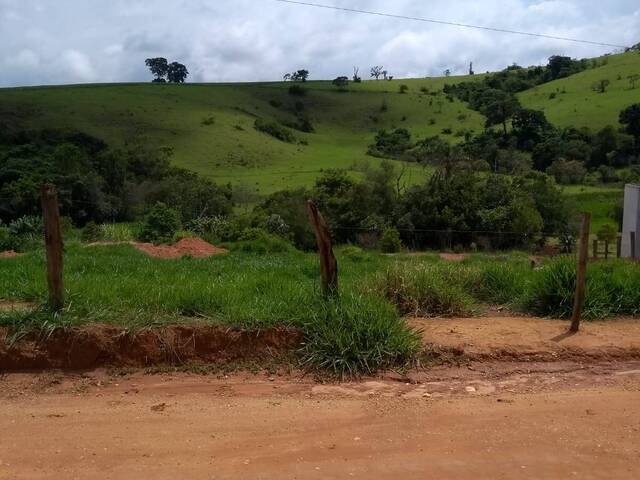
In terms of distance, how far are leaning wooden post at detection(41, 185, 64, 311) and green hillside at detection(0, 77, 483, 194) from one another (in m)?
41.2

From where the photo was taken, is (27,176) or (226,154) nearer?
(27,176)

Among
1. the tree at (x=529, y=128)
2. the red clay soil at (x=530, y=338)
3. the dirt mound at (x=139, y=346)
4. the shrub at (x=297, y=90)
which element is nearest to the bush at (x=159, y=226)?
the red clay soil at (x=530, y=338)

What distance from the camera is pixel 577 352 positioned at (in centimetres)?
751

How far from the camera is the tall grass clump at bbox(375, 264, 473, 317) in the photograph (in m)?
9.06

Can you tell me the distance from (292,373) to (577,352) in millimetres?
3298

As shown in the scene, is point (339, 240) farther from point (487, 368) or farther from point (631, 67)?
point (631, 67)

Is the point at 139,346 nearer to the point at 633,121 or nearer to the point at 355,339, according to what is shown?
the point at 355,339

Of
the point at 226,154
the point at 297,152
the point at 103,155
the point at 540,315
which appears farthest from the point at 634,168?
the point at 540,315

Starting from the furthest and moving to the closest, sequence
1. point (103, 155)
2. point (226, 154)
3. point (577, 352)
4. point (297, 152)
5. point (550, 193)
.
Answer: point (297, 152), point (226, 154), point (103, 155), point (550, 193), point (577, 352)

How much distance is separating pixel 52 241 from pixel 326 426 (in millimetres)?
3718

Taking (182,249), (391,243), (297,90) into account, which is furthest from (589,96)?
(182,249)

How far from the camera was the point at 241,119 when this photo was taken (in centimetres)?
7662

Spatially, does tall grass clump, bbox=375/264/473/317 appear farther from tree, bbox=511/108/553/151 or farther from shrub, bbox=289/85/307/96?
shrub, bbox=289/85/307/96

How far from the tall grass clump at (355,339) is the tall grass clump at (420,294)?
165 cm
